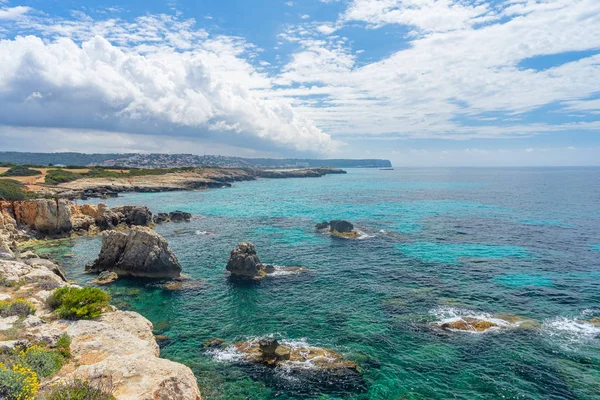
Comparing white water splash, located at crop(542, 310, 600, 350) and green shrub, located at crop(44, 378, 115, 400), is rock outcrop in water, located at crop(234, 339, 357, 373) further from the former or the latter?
white water splash, located at crop(542, 310, 600, 350)

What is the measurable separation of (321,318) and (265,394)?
11.1m

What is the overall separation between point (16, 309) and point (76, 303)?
2.84m

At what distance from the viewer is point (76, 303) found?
20.9 metres

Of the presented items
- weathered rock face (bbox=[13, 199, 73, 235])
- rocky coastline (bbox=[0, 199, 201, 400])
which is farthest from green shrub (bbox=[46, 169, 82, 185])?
rocky coastline (bbox=[0, 199, 201, 400])

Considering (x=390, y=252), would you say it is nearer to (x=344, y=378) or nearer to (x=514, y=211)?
(x=344, y=378)

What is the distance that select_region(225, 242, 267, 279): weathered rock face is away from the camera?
42375 millimetres

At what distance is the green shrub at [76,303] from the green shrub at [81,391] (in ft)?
30.2

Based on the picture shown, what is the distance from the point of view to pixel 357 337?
91.7ft

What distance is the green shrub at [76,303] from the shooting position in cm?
2027

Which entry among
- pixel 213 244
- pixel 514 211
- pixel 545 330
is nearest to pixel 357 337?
pixel 545 330

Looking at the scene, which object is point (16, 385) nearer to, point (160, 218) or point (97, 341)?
point (97, 341)

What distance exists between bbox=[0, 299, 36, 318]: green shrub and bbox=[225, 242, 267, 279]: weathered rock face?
942 inches

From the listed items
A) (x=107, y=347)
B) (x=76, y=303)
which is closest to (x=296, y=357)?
(x=107, y=347)

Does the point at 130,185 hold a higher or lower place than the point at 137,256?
higher
